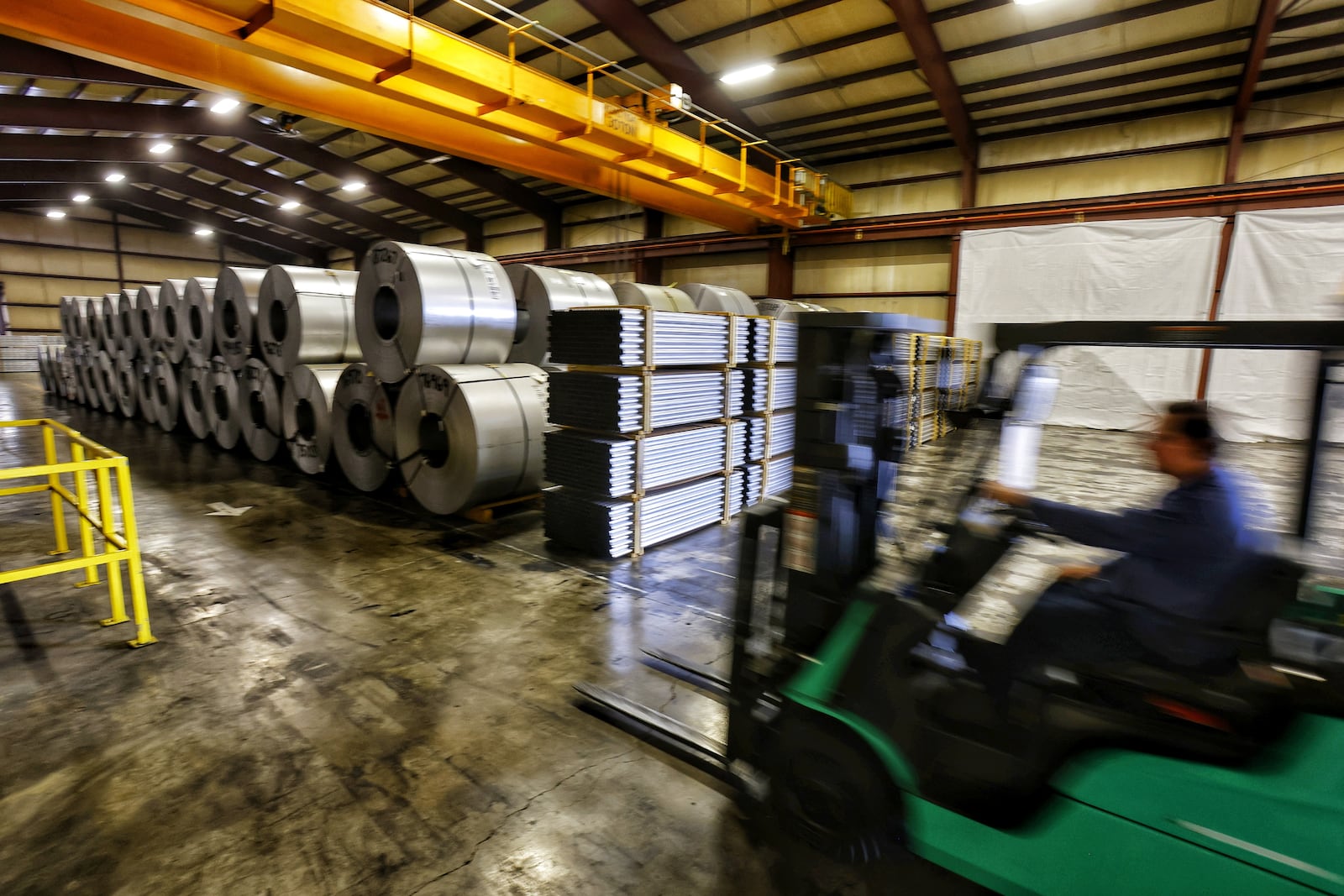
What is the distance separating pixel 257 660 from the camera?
3.83m

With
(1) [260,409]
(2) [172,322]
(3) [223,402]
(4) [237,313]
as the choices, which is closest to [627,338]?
(1) [260,409]

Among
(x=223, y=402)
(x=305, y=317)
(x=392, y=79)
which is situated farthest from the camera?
(x=223, y=402)

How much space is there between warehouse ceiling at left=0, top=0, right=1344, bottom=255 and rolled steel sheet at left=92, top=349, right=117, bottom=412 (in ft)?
14.8

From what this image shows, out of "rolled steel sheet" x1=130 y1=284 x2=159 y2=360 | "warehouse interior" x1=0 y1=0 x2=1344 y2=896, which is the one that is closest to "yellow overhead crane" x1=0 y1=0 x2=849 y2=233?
"warehouse interior" x1=0 y1=0 x2=1344 y2=896

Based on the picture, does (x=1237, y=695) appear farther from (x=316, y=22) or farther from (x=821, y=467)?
(x=316, y=22)

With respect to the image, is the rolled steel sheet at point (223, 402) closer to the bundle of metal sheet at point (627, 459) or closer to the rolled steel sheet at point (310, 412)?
the rolled steel sheet at point (310, 412)

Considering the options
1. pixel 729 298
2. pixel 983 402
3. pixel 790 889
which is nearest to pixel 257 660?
pixel 790 889

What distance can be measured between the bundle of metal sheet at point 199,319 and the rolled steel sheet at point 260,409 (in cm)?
117

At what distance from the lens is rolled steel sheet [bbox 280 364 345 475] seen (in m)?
7.67

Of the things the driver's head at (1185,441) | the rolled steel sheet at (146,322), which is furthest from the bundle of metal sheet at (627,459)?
the rolled steel sheet at (146,322)

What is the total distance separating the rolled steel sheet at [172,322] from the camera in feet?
34.0

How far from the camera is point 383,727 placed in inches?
125

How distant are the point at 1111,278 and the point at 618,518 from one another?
34.7 feet

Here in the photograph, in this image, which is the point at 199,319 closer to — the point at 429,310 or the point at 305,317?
the point at 305,317
